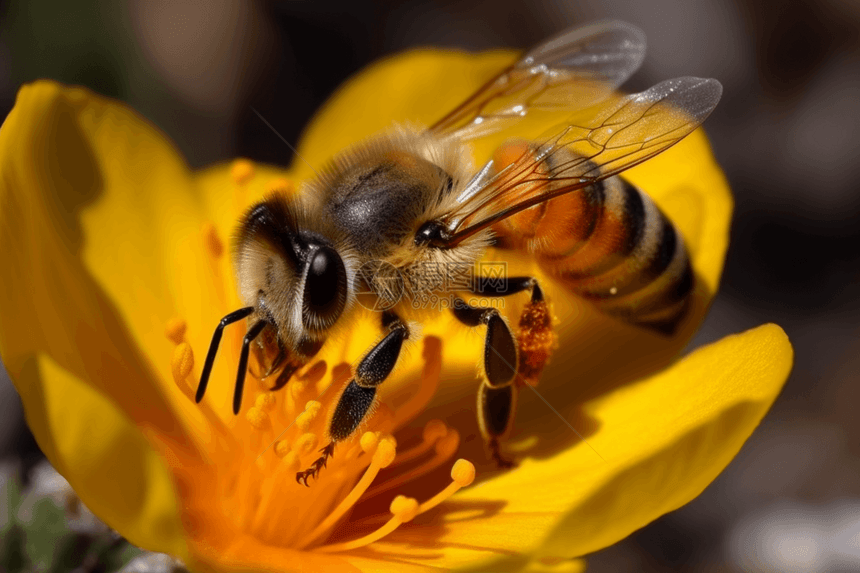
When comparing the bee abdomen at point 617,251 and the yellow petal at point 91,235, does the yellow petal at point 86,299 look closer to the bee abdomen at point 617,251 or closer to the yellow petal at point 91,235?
the yellow petal at point 91,235

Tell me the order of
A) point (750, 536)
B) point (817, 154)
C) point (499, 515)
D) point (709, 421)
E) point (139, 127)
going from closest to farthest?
point (709, 421) < point (499, 515) < point (139, 127) < point (750, 536) < point (817, 154)

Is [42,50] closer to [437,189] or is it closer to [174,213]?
[174,213]

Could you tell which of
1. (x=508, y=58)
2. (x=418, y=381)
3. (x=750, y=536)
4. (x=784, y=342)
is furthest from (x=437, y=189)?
(x=750, y=536)

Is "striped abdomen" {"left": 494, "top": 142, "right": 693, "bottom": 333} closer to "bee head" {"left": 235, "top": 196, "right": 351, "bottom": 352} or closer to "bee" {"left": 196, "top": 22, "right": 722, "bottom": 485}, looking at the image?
"bee" {"left": 196, "top": 22, "right": 722, "bottom": 485}

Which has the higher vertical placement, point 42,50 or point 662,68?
point 42,50

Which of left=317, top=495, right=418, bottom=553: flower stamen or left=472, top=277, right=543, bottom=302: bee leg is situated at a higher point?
left=472, top=277, right=543, bottom=302: bee leg

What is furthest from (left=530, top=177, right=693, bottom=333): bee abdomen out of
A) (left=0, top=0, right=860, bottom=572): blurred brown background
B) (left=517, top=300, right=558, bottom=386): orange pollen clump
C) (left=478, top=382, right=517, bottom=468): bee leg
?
(left=0, top=0, right=860, bottom=572): blurred brown background

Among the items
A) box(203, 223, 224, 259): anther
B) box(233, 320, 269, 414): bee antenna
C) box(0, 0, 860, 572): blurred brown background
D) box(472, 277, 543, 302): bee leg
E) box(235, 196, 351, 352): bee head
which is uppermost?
box(235, 196, 351, 352): bee head

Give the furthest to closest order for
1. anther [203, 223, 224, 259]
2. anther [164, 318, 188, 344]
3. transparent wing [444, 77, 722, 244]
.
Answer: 1. anther [203, 223, 224, 259]
2. anther [164, 318, 188, 344]
3. transparent wing [444, 77, 722, 244]
